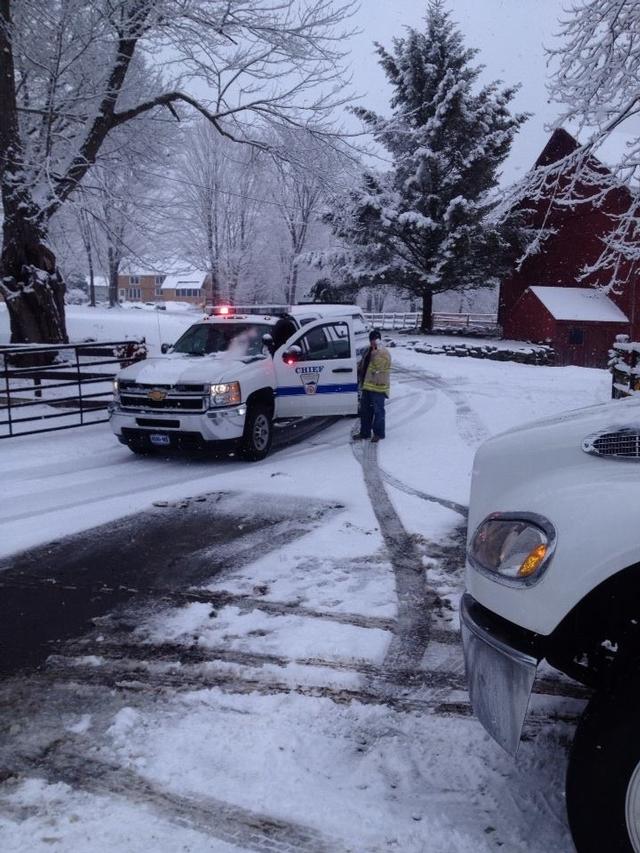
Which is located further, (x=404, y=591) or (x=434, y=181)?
(x=434, y=181)

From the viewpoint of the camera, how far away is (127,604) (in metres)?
5.09

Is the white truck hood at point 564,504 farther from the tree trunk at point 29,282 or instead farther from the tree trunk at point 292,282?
the tree trunk at point 292,282

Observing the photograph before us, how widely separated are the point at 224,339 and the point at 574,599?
350 inches

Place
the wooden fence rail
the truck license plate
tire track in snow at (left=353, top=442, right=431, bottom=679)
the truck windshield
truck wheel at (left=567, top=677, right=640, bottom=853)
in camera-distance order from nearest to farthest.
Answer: truck wheel at (left=567, top=677, right=640, bottom=853), tire track in snow at (left=353, top=442, right=431, bottom=679), the truck license plate, the truck windshield, the wooden fence rail

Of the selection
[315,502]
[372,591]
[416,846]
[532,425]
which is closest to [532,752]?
[416,846]

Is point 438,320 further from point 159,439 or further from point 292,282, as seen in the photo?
point 159,439

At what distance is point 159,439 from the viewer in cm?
941

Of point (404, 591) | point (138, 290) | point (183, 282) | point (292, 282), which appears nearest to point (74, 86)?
point (404, 591)

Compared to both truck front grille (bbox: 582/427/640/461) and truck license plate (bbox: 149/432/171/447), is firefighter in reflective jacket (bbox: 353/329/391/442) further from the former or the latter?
truck front grille (bbox: 582/427/640/461)

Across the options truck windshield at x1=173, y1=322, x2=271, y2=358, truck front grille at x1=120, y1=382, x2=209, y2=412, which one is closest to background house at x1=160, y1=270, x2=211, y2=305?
truck windshield at x1=173, y1=322, x2=271, y2=358

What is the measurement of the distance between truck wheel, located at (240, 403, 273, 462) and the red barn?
21.1m

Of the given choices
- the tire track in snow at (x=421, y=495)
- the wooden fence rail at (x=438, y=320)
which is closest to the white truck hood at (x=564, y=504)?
the tire track in snow at (x=421, y=495)

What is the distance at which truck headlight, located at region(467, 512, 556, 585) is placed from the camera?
8.06 ft

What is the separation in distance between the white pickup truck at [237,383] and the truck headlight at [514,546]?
6.73 m
